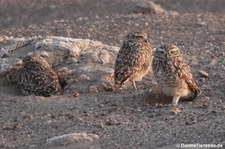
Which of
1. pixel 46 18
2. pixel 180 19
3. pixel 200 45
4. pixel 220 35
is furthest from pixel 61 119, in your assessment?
pixel 46 18

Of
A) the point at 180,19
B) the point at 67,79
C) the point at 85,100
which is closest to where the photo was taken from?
the point at 85,100

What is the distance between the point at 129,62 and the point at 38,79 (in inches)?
44.0

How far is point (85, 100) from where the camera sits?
9.55 m

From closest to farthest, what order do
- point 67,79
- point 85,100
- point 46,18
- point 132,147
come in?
point 132,147, point 85,100, point 67,79, point 46,18

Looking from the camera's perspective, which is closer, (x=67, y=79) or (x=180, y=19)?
(x=67, y=79)

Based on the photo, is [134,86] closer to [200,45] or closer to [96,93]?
[96,93]

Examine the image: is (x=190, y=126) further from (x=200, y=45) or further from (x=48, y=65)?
(x=200, y=45)

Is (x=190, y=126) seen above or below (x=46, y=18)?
above

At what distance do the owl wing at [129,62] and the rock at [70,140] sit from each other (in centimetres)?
200

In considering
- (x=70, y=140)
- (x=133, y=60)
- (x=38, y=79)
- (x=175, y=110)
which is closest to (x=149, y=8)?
(x=133, y=60)

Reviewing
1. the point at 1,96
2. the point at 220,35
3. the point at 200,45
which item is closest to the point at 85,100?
the point at 1,96

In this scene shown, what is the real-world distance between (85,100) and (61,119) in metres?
0.88

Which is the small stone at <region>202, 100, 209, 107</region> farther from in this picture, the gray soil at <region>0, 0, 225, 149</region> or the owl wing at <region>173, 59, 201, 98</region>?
the owl wing at <region>173, 59, 201, 98</region>

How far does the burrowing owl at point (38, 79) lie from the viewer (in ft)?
32.2
